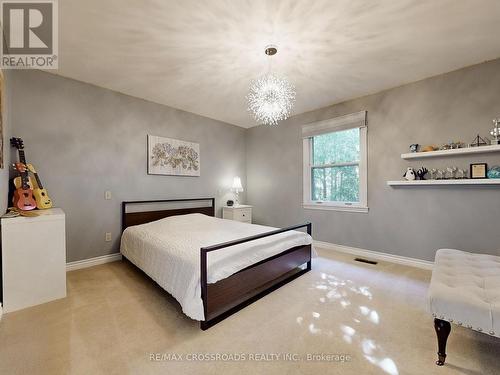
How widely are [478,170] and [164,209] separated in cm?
440

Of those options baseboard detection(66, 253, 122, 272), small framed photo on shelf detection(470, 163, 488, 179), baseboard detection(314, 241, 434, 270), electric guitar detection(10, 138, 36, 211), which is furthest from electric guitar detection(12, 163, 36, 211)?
small framed photo on shelf detection(470, 163, 488, 179)

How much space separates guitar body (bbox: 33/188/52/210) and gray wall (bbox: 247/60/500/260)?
3.78 metres

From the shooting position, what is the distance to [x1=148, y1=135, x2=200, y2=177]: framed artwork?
3.77 m

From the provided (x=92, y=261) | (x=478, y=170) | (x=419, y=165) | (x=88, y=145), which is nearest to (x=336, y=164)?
(x=419, y=165)

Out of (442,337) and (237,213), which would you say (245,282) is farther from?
(237,213)

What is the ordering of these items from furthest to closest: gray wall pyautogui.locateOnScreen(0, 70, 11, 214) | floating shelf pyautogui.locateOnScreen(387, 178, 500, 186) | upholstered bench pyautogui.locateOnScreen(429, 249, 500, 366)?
floating shelf pyautogui.locateOnScreen(387, 178, 500, 186) < gray wall pyautogui.locateOnScreen(0, 70, 11, 214) < upholstered bench pyautogui.locateOnScreen(429, 249, 500, 366)

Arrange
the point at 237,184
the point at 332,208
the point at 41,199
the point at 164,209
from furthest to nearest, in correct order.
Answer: the point at 237,184
the point at 332,208
the point at 164,209
the point at 41,199

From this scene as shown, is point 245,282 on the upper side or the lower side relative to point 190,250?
lower

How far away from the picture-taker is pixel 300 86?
3.24m

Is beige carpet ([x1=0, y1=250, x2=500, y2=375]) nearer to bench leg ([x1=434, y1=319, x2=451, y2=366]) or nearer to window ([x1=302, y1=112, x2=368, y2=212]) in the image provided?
bench leg ([x1=434, y1=319, x2=451, y2=366])

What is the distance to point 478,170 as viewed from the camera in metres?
2.65

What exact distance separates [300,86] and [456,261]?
106 inches

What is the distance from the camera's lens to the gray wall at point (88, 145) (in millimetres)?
2799

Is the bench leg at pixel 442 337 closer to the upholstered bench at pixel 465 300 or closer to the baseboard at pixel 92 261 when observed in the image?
the upholstered bench at pixel 465 300
